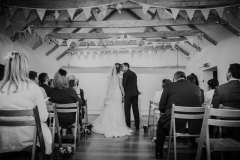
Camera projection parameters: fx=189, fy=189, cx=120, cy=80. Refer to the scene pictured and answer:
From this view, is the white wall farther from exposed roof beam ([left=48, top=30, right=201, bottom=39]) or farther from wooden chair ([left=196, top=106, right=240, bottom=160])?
wooden chair ([left=196, top=106, right=240, bottom=160])

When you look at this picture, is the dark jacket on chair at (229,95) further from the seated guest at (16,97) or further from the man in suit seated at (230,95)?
the seated guest at (16,97)

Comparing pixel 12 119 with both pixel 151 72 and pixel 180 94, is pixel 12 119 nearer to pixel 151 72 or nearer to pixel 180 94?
pixel 180 94

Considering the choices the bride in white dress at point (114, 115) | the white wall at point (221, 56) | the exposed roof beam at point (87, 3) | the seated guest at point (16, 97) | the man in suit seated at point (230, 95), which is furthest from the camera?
the white wall at point (221, 56)

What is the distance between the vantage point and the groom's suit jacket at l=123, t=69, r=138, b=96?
5.38m

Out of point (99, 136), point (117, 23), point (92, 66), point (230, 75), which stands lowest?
point (99, 136)

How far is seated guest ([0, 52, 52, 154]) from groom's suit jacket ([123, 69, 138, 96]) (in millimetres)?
3703

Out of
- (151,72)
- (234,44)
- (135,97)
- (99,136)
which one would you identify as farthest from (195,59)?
(99,136)

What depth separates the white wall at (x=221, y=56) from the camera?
522 cm

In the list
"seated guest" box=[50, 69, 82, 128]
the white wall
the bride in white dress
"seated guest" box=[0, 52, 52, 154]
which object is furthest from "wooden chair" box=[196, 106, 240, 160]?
the white wall

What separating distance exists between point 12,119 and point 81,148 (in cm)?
207

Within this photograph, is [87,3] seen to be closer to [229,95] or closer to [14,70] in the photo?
[14,70]

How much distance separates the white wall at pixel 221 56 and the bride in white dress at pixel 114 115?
10.4 feet

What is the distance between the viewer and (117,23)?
521 centimetres

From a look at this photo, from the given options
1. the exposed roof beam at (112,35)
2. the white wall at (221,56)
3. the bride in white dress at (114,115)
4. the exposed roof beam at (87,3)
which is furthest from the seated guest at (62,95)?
the white wall at (221,56)
